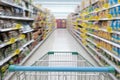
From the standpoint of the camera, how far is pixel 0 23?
13.6 feet

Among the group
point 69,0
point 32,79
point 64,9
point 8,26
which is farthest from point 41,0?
point 32,79

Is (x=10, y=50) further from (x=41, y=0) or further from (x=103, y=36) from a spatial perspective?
(x=41, y=0)

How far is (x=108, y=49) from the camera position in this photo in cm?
508

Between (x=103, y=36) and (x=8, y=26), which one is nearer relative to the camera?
(x=8, y=26)

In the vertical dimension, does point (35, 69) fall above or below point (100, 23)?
below

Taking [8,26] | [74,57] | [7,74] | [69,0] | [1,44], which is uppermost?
[69,0]

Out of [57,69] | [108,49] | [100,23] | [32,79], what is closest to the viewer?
[57,69]

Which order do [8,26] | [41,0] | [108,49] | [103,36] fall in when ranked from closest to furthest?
Answer: [8,26] → [108,49] → [103,36] → [41,0]

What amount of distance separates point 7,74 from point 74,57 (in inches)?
53.1

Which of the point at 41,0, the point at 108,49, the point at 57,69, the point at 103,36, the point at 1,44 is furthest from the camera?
the point at 41,0

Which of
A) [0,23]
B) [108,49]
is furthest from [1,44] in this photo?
[108,49]

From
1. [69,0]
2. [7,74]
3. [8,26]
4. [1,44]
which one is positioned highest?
[69,0]

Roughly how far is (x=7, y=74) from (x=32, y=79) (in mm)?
1933

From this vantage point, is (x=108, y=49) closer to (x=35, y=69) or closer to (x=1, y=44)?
(x=1, y=44)
